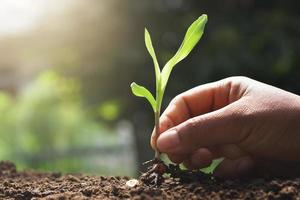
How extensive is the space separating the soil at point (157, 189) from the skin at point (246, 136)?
3.5 inches

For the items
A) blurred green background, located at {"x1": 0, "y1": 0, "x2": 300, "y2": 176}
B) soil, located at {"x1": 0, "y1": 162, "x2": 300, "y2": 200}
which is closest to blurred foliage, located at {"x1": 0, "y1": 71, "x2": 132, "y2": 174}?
blurred green background, located at {"x1": 0, "y1": 0, "x2": 300, "y2": 176}

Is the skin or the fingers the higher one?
the fingers

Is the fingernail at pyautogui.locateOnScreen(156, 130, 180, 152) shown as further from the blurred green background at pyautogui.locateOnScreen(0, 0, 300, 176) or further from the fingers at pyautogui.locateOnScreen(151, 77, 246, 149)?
the blurred green background at pyautogui.locateOnScreen(0, 0, 300, 176)

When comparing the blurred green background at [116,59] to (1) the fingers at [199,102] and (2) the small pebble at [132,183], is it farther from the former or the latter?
(2) the small pebble at [132,183]

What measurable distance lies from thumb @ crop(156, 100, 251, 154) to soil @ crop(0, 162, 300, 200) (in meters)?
0.08

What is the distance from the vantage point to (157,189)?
1.28 meters

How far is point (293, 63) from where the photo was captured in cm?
378

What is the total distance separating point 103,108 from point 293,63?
1.55 meters

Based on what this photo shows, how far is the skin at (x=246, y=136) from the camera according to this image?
1398mm

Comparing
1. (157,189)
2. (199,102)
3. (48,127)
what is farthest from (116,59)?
(157,189)

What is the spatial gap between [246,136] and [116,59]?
257 cm

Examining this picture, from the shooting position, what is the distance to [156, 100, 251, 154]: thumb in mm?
1393

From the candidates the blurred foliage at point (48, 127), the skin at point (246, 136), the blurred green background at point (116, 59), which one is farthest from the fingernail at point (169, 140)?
the blurred foliage at point (48, 127)

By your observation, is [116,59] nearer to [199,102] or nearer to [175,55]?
[199,102]
